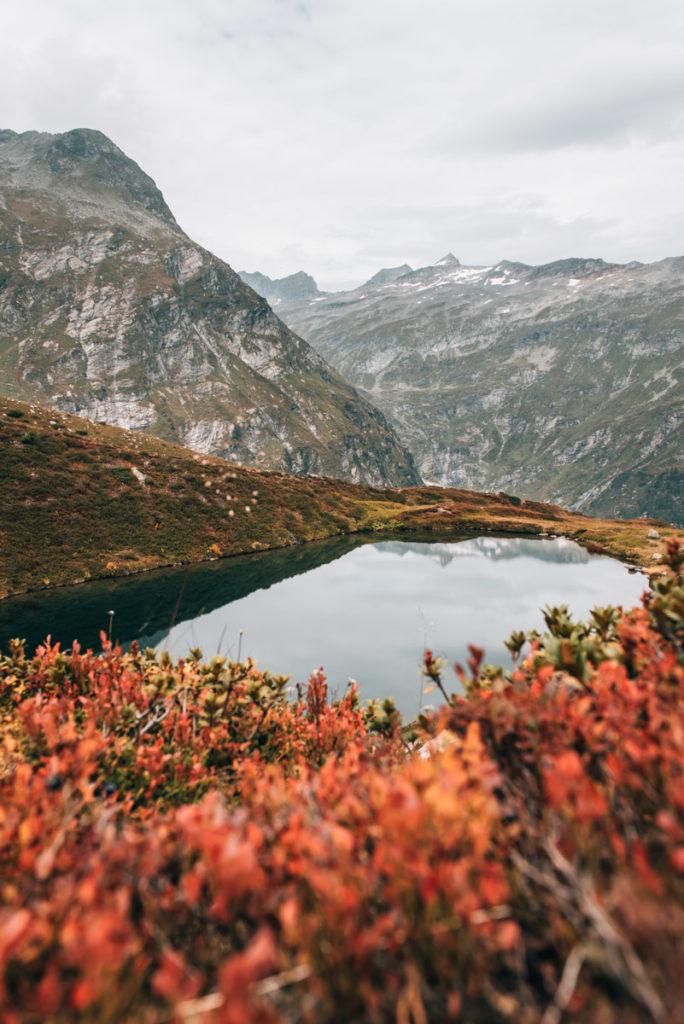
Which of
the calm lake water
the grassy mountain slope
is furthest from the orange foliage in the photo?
the grassy mountain slope

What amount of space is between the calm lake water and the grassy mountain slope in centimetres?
509

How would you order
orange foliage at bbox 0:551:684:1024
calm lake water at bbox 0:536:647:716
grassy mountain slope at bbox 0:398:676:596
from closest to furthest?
orange foliage at bbox 0:551:684:1024 < calm lake water at bbox 0:536:647:716 < grassy mountain slope at bbox 0:398:676:596

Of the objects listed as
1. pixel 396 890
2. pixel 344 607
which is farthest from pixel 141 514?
pixel 396 890

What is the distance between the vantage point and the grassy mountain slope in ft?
141

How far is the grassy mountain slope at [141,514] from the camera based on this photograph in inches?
1690

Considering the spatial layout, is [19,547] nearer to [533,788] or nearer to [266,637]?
[266,637]

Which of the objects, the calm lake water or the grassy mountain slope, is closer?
the calm lake water

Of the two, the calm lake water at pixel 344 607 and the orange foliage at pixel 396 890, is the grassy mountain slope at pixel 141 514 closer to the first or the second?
the calm lake water at pixel 344 607

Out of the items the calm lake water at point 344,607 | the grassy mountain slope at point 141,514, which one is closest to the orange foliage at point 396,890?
the calm lake water at point 344,607

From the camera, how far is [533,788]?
9.10 ft

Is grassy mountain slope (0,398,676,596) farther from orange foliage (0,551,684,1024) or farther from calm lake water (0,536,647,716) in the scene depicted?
orange foliage (0,551,684,1024)

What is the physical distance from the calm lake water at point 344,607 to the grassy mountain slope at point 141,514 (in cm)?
509

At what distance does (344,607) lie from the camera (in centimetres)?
2902

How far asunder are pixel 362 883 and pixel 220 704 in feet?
13.6
